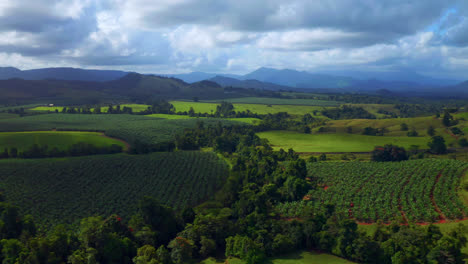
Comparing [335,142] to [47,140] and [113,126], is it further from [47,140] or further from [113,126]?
[47,140]

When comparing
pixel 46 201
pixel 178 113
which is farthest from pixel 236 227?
pixel 178 113

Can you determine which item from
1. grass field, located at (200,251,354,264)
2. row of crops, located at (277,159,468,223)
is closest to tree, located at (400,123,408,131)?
row of crops, located at (277,159,468,223)

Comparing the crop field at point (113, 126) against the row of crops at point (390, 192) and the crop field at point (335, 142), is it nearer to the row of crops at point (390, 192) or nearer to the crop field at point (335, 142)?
the crop field at point (335, 142)

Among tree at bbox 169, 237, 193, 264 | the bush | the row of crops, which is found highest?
the bush

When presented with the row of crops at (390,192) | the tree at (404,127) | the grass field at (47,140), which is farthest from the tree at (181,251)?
the tree at (404,127)

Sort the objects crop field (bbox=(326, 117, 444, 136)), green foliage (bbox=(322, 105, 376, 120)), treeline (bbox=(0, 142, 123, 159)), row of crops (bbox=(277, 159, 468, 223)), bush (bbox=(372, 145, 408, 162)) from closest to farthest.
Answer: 1. row of crops (bbox=(277, 159, 468, 223))
2. treeline (bbox=(0, 142, 123, 159))
3. bush (bbox=(372, 145, 408, 162))
4. crop field (bbox=(326, 117, 444, 136))
5. green foliage (bbox=(322, 105, 376, 120))

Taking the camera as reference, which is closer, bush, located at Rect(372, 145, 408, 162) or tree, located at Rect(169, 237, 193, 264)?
tree, located at Rect(169, 237, 193, 264)

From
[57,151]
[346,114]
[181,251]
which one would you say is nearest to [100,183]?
[57,151]

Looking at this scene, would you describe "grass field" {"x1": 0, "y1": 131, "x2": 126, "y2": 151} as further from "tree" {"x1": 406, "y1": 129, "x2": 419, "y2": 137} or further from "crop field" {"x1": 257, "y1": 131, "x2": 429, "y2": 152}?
"tree" {"x1": 406, "y1": 129, "x2": 419, "y2": 137}
